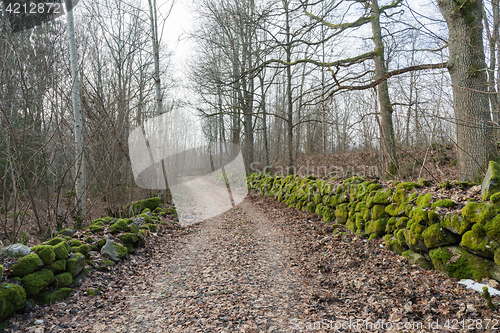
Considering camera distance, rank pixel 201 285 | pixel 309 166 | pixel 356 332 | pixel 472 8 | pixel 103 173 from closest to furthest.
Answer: pixel 356 332 < pixel 201 285 < pixel 472 8 < pixel 103 173 < pixel 309 166

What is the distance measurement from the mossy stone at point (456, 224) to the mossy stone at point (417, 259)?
541mm

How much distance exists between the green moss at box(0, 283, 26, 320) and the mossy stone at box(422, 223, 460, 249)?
4.86 meters

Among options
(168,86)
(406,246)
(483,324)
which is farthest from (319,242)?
(168,86)

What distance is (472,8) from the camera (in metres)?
5.14

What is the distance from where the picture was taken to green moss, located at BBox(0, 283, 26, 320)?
8.96 feet

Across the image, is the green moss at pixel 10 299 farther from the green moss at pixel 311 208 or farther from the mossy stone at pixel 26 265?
the green moss at pixel 311 208

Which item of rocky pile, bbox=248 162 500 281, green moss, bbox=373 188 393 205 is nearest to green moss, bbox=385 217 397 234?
rocky pile, bbox=248 162 500 281

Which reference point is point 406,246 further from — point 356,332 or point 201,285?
point 201,285

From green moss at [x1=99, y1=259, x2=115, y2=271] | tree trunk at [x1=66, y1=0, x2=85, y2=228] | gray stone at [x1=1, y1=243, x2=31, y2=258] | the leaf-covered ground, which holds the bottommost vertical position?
the leaf-covered ground

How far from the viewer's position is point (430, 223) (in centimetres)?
370

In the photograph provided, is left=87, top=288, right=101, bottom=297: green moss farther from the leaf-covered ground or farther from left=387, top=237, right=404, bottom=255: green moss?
left=387, top=237, right=404, bottom=255: green moss

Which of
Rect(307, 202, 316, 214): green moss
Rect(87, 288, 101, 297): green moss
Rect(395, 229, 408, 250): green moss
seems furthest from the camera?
Rect(307, 202, 316, 214): green moss

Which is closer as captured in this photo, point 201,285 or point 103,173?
point 201,285

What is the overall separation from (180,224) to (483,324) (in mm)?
6841
